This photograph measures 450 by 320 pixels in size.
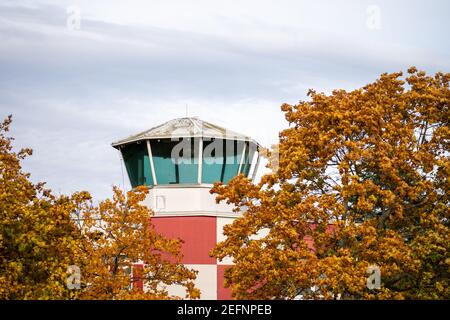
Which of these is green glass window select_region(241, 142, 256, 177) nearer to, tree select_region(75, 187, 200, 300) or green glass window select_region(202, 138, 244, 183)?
green glass window select_region(202, 138, 244, 183)

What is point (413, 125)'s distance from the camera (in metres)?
32.4

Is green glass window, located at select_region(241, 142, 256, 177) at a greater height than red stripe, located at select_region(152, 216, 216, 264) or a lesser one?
greater

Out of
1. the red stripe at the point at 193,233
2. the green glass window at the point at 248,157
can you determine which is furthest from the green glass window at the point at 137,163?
the green glass window at the point at 248,157

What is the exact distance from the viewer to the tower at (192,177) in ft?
128

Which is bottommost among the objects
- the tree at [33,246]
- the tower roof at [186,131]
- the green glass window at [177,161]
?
the tree at [33,246]

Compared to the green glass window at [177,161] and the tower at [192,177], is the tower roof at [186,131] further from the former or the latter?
the green glass window at [177,161]

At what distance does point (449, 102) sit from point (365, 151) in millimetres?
4965

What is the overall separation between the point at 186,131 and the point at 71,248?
13.6 m

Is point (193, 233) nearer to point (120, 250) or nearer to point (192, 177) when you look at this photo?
point (192, 177)

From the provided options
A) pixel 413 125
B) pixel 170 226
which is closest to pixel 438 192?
pixel 413 125

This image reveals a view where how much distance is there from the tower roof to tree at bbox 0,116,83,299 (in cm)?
1150

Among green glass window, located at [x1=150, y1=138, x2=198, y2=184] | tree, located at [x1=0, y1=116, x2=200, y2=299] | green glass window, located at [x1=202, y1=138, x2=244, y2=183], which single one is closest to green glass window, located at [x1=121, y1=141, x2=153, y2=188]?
green glass window, located at [x1=150, y1=138, x2=198, y2=184]

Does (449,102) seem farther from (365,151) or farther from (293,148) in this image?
(293,148)

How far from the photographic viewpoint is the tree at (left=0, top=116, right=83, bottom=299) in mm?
26984
